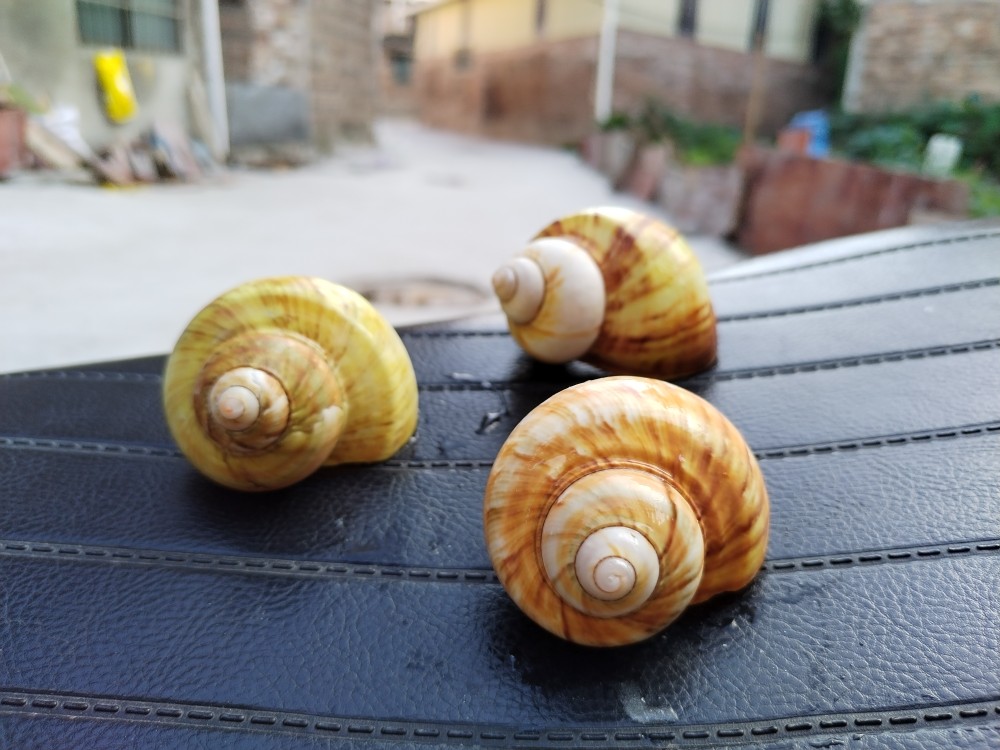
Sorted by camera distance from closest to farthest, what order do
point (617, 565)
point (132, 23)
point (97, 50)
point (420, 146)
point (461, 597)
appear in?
point (617, 565) < point (461, 597) < point (97, 50) < point (132, 23) < point (420, 146)

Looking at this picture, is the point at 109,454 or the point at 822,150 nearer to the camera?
the point at 109,454

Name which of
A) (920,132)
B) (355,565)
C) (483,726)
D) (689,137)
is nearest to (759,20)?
(920,132)

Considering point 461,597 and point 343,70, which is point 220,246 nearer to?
point 461,597

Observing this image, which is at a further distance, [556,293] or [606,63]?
[606,63]

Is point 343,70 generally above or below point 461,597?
above

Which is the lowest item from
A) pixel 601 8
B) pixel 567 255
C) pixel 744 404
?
pixel 744 404

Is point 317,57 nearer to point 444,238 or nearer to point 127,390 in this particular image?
point 444,238

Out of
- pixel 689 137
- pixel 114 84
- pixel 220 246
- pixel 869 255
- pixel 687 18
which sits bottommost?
pixel 220 246

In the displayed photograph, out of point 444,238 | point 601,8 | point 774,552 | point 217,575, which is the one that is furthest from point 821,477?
point 601,8

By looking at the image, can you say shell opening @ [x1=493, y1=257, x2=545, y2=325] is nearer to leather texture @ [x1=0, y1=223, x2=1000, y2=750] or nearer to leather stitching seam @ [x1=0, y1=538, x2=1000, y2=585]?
leather texture @ [x1=0, y1=223, x2=1000, y2=750]
